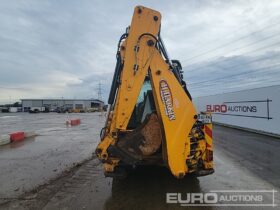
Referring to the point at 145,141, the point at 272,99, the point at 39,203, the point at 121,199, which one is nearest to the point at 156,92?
the point at 145,141

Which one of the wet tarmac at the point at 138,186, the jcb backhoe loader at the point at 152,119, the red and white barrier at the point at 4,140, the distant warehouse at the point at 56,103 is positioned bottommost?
the wet tarmac at the point at 138,186

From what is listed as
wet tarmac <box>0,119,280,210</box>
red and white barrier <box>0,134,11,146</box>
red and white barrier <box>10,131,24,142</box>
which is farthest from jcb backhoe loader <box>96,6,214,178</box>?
red and white barrier <box>10,131,24,142</box>

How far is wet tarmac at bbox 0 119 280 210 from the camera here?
4.41 metres

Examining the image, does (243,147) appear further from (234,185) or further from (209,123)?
(209,123)

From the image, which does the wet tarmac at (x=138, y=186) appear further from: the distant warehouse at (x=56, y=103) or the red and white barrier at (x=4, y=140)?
the distant warehouse at (x=56, y=103)

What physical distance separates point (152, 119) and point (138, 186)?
1.76 meters

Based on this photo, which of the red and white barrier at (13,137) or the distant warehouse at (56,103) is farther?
the distant warehouse at (56,103)

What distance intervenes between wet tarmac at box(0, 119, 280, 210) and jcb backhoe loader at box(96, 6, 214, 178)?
1.83ft

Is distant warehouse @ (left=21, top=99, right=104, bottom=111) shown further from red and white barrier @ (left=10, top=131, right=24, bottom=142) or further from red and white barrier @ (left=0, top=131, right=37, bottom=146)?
red and white barrier @ (left=10, top=131, right=24, bottom=142)

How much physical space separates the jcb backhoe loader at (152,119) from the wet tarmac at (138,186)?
0.56 metres

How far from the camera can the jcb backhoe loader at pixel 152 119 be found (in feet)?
14.0

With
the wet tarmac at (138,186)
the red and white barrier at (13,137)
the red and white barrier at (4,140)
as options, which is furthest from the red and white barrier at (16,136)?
the wet tarmac at (138,186)

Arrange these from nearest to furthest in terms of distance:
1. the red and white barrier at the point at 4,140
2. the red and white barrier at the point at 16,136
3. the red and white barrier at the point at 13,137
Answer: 1. the red and white barrier at the point at 4,140
2. the red and white barrier at the point at 13,137
3. the red and white barrier at the point at 16,136

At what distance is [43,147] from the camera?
10727 mm
